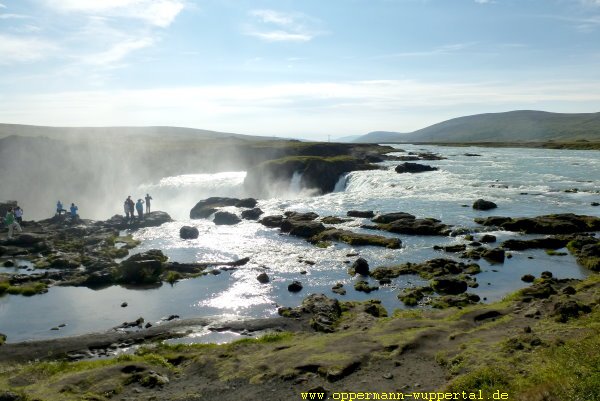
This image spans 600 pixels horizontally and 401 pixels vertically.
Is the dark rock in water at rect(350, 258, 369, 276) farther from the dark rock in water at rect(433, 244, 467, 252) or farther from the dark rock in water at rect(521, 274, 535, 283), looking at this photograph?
the dark rock in water at rect(521, 274, 535, 283)

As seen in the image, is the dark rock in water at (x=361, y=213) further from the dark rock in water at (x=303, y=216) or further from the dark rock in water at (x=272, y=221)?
the dark rock in water at (x=272, y=221)

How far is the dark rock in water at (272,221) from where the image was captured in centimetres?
5709

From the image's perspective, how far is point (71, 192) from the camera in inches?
3981

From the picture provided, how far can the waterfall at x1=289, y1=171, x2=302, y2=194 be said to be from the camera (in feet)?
275

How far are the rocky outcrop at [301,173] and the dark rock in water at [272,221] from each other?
2494cm

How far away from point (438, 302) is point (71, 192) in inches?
3661

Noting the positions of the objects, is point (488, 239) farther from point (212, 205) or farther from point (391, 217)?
point (212, 205)

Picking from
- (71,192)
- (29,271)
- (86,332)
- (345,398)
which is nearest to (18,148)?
(71,192)

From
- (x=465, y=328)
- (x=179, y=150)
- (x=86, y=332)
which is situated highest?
(x=179, y=150)

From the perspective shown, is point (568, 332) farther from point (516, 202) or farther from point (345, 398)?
point (516, 202)

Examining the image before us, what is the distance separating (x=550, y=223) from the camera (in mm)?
46281

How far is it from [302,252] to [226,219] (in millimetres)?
19412

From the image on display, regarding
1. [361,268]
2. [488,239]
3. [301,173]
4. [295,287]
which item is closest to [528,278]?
[488,239]

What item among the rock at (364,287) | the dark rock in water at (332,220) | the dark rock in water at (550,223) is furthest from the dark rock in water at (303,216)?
the rock at (364,287)
